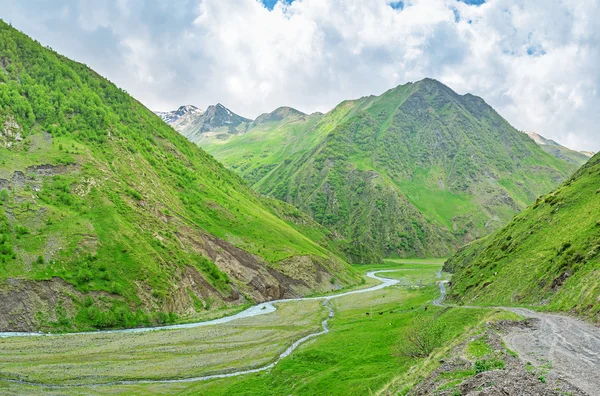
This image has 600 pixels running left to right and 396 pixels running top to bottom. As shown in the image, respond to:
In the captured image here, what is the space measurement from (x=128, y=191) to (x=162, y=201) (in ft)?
45.3

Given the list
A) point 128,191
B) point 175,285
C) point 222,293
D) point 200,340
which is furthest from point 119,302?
point 128,191

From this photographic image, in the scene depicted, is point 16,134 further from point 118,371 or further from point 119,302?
point 118,371

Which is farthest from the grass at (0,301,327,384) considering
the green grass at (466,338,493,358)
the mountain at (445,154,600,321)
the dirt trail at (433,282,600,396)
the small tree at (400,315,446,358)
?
the mountain at (445,154,600,321)

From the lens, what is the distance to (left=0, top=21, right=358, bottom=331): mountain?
83.9 meters

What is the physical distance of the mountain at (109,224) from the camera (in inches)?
3302

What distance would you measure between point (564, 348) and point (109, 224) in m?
100

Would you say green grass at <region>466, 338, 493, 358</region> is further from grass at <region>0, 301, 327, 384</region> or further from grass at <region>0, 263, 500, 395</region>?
grass at <region>0, 301, 327, 384</region>

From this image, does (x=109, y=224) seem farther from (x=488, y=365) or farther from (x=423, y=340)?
(x=488, y=365)

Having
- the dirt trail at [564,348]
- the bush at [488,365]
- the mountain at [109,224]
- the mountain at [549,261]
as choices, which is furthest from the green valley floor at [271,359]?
the mountain at [109,224]

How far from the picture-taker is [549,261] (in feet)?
224

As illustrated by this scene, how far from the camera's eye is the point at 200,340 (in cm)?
7375

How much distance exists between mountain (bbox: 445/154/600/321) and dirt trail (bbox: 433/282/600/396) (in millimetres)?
Result: 4867

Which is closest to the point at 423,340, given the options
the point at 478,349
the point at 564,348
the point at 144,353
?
the point at 478,349

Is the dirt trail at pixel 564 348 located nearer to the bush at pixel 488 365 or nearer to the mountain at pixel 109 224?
the bush at pixel 488 365
